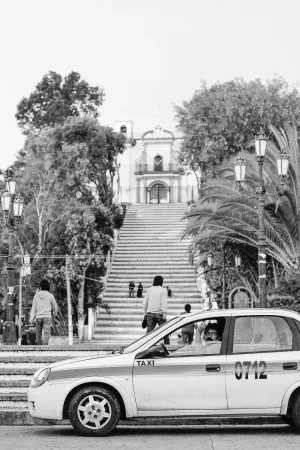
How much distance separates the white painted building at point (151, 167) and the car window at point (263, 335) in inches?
2227

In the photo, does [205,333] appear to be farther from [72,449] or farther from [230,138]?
[230,138]

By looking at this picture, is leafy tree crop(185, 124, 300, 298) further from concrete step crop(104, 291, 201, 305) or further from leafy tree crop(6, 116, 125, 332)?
concrete step crop(104, 291, 201, 305)

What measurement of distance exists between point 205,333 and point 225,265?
21.9 m

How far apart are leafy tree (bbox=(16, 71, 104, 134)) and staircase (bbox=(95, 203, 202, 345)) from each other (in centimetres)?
752

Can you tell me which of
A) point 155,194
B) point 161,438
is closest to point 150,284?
point 161,438

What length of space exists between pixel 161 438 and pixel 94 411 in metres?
0.80

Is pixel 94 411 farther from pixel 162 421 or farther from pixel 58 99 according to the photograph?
pixel 58 99

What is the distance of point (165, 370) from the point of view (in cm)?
953

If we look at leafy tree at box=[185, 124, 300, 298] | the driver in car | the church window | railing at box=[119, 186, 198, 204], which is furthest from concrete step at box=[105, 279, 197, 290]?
the church window

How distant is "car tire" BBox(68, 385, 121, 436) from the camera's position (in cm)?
950

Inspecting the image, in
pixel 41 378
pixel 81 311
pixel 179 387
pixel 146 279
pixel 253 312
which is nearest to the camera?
pixel 179 387

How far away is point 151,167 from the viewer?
229ft

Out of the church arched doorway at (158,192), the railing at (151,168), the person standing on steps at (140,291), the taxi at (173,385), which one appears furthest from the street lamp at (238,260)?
the railing at (151,168)

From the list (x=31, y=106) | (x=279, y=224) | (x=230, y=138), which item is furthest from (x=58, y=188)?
(x=31, y=106)
